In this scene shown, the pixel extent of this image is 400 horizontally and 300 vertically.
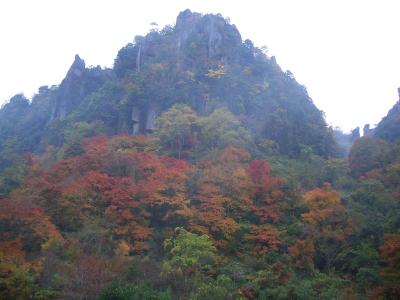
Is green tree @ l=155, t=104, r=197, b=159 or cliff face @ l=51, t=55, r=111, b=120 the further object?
cliff face @ l=51, t=55, r=111, b=120

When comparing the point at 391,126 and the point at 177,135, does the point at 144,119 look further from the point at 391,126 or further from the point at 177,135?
the point at 391,126

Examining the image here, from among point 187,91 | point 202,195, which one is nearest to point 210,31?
point 187,91

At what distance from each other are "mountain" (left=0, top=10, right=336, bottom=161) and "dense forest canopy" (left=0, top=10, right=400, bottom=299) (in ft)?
0.58

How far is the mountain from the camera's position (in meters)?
50.6

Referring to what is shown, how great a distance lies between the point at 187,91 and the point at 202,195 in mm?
21872

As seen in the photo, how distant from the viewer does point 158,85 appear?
173ft

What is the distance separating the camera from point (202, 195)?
32.2m

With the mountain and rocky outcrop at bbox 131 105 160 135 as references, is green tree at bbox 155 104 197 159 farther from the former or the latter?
the mountain

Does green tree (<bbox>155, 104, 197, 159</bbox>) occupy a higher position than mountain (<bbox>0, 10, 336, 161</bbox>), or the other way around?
mountain (<bbox>0, 10, 336, 161</bbox>)

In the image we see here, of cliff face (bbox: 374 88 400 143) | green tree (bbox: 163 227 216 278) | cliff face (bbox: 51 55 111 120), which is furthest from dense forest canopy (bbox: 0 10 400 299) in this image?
cliff face (bbox: 51 55 111 120)

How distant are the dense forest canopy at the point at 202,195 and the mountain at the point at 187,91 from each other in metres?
0.18

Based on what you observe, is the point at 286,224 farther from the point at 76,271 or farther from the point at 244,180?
the point at 76,271

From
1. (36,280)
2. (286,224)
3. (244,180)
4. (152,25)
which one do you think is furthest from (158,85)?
(36,280)

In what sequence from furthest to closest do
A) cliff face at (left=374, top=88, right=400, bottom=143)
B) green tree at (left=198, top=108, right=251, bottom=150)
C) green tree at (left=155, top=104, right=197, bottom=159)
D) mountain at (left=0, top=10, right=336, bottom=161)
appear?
1. mountain at (left=0, top=10, right=336, bottom=161)
2. cliff face at (left=374, top=88, right=400, bottom=143)
3. green tree at (left=155, top=104, right=197, bottom=159)
4. green tree at (left=198, top=108, right=251, bottom=150)
